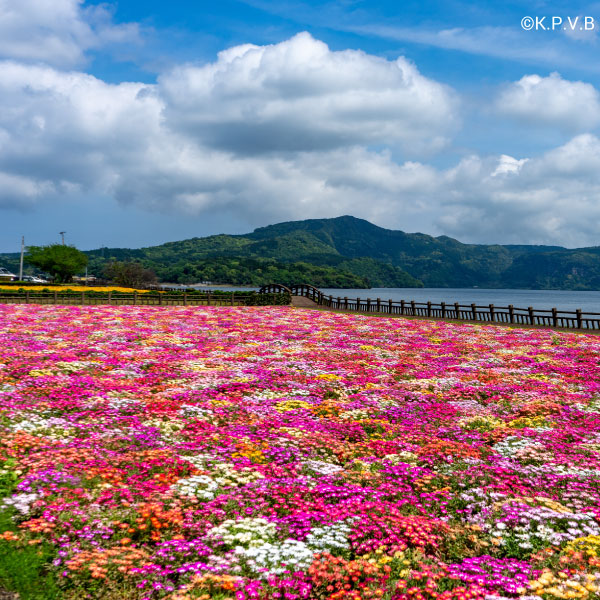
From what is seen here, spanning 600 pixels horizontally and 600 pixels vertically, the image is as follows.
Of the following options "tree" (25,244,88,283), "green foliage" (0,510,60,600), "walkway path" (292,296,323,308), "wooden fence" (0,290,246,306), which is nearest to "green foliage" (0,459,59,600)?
"green foliage" (0,510,60,600)

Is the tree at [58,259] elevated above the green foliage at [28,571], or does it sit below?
above

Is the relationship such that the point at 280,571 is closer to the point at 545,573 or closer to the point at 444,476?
the point at 545,573

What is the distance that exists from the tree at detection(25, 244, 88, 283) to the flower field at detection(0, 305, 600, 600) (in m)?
123

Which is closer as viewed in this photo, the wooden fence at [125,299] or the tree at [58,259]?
the wooden fence at [125,299]

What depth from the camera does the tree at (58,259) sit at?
132 metres

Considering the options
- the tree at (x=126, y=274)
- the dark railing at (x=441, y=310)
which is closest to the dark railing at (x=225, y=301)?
the dark railing at (x=441, y=310)

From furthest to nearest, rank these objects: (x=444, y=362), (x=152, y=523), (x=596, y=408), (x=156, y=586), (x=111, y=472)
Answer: (x=444, y=362) → (x=596, y=408) → (x=111, y=472) → (x=152, y=523) → (x=156, y=586)

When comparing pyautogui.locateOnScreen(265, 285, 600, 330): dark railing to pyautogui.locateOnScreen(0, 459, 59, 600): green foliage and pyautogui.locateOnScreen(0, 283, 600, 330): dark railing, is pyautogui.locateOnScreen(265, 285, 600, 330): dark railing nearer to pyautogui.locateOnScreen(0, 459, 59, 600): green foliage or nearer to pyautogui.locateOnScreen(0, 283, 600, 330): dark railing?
pyautogui.locateOnScreen(0, 283, 600, 330): dark railing

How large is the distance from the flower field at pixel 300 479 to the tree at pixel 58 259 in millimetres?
123298

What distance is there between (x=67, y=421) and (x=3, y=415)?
58.6 inches

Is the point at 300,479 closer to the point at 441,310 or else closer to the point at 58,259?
the point at 441,310

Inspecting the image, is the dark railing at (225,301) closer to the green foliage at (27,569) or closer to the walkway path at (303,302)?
the walkway path at (303,302)

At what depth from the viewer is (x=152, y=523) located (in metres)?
7.46

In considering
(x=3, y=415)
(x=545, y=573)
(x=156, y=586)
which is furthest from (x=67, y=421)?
(x=545, y=573)
